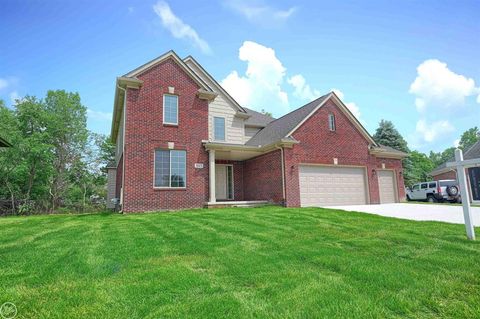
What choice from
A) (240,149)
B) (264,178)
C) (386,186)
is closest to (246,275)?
(240,149)

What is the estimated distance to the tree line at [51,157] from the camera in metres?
24.1

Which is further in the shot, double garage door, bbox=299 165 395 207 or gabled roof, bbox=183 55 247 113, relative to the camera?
gabled roof, bbox=183 55 247 113

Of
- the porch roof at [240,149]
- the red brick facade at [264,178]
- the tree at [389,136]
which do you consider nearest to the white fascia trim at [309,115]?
the porch roof at [240,149]

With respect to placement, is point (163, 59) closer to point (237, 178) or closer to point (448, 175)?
point (237, 178)

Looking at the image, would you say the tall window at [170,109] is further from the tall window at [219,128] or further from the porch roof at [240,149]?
the tall window at [219,128]

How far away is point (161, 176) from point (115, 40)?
21.0 feet

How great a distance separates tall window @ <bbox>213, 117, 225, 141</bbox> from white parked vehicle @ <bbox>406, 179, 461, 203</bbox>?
55.8 feet

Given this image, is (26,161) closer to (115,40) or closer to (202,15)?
(115,40)

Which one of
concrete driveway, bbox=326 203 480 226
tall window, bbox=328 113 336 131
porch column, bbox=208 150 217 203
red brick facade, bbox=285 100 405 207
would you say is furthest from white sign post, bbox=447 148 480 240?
porch column, bbox=208 150 217 203

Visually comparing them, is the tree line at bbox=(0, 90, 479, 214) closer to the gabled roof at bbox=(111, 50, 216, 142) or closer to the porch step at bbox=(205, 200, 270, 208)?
the gabled roof at bbox=(111, 50, 216, 142)

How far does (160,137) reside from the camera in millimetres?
13320

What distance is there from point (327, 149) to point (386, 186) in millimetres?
5914

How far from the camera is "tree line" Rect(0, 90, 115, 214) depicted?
24.1 m

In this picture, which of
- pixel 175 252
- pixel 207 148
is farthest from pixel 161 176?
pixel 175 252
